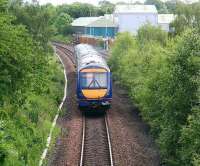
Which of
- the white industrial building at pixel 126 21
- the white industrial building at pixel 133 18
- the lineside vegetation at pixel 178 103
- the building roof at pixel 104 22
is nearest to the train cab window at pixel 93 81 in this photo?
the lineside vegetation at pixel 178 103

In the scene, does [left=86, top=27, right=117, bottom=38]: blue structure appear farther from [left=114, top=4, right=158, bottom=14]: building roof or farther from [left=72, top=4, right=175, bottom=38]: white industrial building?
[left=114, top=4, right=158, bottom=14]: building roof

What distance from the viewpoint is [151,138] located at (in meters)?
25.2

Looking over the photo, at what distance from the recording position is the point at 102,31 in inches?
3565

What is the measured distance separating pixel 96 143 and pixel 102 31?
221 ft

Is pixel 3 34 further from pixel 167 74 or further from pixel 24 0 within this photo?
pixel 24 0

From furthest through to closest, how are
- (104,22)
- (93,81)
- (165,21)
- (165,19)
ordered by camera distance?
(165,19), (165,21), (104,22), (93,81)

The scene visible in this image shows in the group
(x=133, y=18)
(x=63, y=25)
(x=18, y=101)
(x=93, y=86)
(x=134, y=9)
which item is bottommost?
(x=63, y=25)

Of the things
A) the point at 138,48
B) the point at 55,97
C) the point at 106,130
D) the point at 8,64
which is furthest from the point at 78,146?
the point at 138,48

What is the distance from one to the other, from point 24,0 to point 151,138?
26.5 m

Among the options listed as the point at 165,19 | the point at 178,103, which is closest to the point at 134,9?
the point at 165,19

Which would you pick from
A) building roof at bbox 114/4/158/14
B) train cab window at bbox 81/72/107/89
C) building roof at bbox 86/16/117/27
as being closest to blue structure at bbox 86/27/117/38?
building roof at bbox 86/16/117/27

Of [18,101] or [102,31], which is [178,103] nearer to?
[18,101]

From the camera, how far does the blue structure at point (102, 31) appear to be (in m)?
87.8

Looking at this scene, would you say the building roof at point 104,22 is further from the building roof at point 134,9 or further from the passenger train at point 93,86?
the passenger train at point 93,86
